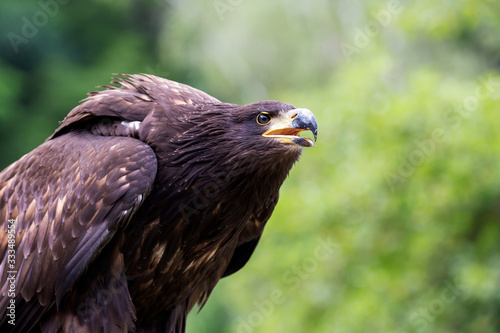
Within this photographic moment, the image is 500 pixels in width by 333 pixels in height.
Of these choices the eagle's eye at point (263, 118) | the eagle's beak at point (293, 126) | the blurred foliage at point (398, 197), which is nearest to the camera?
the eagle's beak at point (293, 126)

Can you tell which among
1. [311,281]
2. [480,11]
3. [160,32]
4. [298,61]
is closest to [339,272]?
[311,281]

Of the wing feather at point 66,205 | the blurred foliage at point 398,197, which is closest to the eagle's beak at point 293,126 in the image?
the wing feather at point 66,205

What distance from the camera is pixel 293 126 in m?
3.90

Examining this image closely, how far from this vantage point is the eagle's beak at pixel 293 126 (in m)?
3.84

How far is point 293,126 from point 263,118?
21 cm

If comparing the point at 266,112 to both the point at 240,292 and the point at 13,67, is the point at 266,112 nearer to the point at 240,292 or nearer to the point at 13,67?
the point at 240,292

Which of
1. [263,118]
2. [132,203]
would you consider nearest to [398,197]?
[263,118]

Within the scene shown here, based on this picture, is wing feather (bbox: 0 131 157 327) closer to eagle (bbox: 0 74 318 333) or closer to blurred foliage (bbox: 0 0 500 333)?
eagle (bbox: 0 74 318 333)

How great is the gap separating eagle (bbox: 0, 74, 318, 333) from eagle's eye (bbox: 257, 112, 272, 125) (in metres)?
0.01

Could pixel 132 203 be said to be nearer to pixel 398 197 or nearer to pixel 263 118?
pixel 263 118

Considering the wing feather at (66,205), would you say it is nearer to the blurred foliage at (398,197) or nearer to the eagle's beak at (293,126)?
the eagle's beak at (293,126)

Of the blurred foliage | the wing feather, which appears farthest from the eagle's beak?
the blurred foliage

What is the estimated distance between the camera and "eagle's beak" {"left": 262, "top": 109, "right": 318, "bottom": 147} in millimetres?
3842

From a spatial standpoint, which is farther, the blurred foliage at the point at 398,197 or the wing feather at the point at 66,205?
the blurred foliage at the point at 398,197
